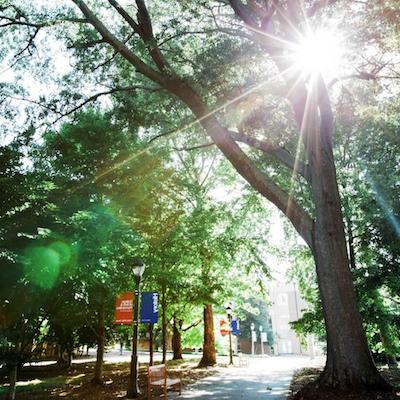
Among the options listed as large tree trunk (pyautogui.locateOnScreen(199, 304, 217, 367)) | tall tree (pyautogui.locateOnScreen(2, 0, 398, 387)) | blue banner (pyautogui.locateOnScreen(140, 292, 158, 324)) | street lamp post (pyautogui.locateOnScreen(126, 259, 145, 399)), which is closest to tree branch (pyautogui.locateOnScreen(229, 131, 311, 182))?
tall tree (pyautogui.locateOnScreen(2, 0, 398, 387))

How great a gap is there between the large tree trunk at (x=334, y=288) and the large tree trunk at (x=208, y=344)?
14014 millimetres

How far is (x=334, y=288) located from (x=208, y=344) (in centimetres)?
1533

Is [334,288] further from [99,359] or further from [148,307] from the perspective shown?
[99,359]

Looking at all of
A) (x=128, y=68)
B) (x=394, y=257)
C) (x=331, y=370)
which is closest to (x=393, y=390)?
(x=331, y=370)

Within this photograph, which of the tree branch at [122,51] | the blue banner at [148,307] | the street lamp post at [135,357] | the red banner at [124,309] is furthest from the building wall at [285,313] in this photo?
the tree branch at [122,51]

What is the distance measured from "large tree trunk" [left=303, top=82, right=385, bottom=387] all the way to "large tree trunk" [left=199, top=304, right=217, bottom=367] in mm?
14014

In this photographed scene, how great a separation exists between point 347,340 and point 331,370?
680 millimetres

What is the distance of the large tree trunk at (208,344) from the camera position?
69.2 ft

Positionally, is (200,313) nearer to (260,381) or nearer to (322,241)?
(260,381)

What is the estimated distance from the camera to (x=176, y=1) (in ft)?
40.8

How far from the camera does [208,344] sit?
21641mm

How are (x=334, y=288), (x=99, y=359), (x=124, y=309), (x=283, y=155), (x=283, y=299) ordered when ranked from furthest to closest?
(x=283, y=299) → (x=99, y=359) → (x=124, y=309) → (x=283, y=155) → (x=334, y=288)

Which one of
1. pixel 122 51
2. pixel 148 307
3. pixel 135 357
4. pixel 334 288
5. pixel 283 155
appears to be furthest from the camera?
pixel 148 307

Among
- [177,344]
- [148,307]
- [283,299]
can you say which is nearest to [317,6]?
[148,307]
